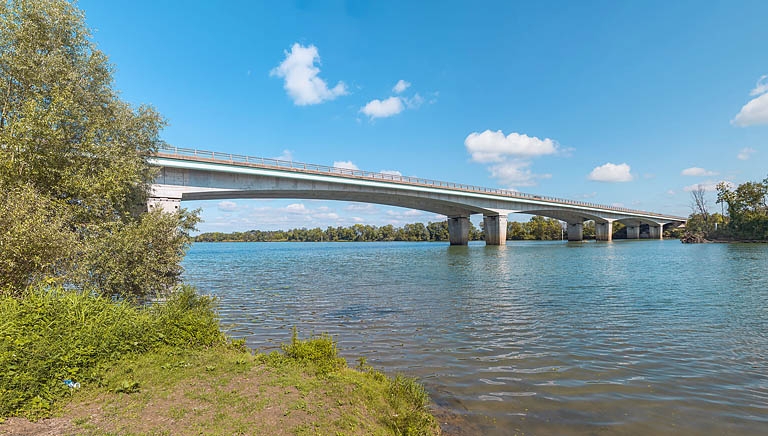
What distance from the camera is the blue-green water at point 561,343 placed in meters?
7.64

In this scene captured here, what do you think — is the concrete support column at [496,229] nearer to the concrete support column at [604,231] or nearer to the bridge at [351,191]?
the bridge at [351,191]

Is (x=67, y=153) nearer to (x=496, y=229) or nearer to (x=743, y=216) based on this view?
(x=496, y=229)

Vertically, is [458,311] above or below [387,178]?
below

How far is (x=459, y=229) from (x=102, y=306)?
287 feet

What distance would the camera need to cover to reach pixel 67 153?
14.4m

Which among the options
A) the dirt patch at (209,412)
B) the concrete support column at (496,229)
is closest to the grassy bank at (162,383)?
the dirt patch at (209,412)

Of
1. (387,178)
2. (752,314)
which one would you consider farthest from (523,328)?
(387,178)

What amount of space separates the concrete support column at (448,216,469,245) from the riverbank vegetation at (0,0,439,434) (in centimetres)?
7928

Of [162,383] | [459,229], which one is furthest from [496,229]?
[162,383]

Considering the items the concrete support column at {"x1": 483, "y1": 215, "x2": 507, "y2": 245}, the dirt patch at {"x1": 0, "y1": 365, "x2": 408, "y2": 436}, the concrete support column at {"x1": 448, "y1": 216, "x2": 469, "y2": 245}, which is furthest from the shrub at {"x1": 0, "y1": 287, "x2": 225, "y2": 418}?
the concrete support column at {"x1": 448, "y1": 216, "x2": 469, "y2": 245}

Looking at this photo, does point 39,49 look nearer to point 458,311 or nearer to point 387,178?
point 458,311

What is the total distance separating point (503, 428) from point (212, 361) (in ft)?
22.5

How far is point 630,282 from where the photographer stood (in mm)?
26062

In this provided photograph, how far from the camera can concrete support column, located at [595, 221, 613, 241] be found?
11944 cm
